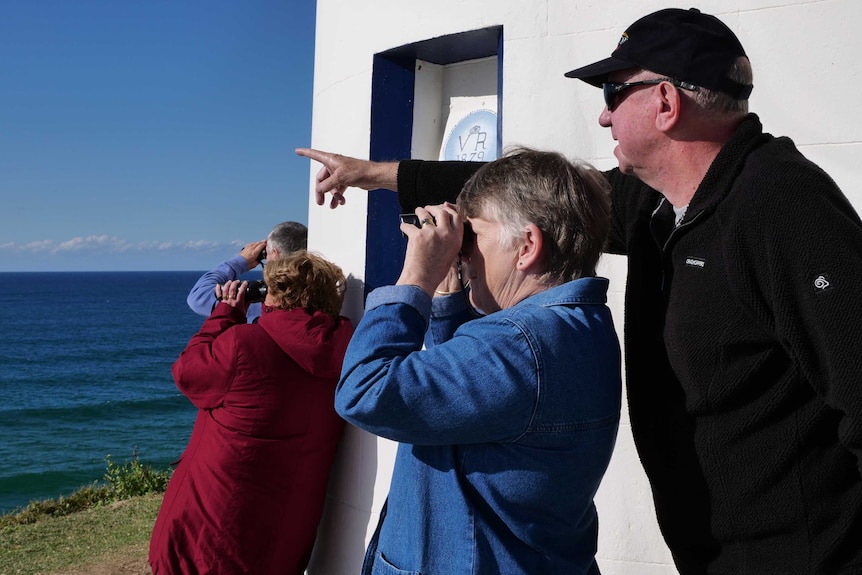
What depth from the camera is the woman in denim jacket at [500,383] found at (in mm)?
1641

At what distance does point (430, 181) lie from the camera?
2.81 metres

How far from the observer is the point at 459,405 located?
1621 millimetres

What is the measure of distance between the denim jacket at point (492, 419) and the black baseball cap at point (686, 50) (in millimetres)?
523

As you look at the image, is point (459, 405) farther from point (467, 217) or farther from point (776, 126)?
point (776, 126)

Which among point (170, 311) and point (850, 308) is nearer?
point (850, 308)

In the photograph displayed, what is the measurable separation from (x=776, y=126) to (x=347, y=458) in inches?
97.7

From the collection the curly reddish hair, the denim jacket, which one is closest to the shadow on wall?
the curly reddish hair

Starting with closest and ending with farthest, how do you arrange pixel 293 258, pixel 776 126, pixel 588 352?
pixel 588 352 → pixel 776 126 → pixel 293 258

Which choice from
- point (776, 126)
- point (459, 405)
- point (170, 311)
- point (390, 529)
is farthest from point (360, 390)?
point (170, 311)

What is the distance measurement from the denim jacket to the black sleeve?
1.05m

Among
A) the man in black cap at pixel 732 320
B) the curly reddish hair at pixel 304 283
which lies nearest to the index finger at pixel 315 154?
the curly reddish hair at pixel 304 283

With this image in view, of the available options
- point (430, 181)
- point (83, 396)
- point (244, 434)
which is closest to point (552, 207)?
point (430, 181)

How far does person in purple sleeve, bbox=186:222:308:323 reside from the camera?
459 cm

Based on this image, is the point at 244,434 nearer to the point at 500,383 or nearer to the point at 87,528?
the point at 500,383
